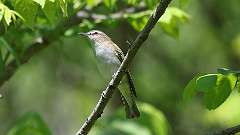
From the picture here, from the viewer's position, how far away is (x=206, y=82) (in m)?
3.34

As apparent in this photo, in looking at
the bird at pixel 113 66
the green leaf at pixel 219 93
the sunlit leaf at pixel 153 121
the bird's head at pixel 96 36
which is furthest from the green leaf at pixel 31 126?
the green leaf at pixel 219 93

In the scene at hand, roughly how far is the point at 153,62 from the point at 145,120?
18.8 feet

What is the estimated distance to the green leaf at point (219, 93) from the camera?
11.2 ft

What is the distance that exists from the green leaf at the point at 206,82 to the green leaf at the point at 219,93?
4 centimetres

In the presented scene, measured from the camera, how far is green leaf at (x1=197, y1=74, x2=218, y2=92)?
3.33 m

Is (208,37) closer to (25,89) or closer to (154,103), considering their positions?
(154,103)

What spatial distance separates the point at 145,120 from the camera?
20.5 feet

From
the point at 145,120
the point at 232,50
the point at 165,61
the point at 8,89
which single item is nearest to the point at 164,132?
the point at 145,120

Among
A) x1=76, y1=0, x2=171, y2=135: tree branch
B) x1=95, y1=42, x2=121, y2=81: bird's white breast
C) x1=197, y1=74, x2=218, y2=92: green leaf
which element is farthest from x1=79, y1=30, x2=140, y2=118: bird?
x1=197, y1=74, x2=218, y2=92: green leaf

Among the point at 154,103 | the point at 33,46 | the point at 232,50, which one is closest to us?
the point at 33,46

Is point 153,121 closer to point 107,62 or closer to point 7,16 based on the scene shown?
point 107,62

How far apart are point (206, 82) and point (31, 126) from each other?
2231 millimetres

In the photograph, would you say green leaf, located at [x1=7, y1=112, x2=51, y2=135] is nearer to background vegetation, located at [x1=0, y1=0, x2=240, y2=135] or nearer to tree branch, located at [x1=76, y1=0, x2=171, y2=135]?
background vegetation, located at [x1=0, y1=0, x2=240, y2=135]

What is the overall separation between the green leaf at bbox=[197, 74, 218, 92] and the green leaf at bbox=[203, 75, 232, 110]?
40 millimetres
